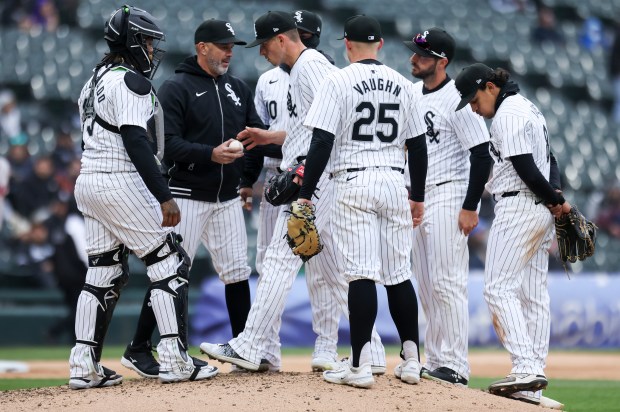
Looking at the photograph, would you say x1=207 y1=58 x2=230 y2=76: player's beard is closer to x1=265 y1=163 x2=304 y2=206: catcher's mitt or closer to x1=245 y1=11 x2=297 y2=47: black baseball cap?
x1=245 y1=11 x2=297 y2=47: black baseball cap

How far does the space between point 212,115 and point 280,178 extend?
73 centimetres

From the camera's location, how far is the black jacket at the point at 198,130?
6.21 meters

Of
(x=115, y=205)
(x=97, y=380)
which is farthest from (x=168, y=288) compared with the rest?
(x=97, y=380)

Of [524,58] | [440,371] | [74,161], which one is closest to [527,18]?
Answer: [524,58]

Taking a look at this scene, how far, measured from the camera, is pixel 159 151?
19.4ft

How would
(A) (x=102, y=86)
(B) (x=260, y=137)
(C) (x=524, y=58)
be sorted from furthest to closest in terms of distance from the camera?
(C) (x=524, y=58), (B) (x=260, y=137), (A) (x=102, y=86)

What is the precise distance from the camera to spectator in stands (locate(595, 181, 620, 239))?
50.3ft

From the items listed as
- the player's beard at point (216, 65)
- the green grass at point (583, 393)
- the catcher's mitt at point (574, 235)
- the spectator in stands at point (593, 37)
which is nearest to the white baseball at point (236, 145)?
the player's beard at point (216, 65)

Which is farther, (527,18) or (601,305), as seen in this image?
(527,18)

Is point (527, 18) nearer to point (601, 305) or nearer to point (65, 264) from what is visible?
point (601, 305)

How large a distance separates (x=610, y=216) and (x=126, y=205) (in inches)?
440

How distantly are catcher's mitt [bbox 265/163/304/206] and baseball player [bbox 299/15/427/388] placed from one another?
0.24m

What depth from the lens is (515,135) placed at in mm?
6133

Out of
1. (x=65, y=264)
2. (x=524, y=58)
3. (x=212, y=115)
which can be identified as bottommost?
(x=65, y=264)
